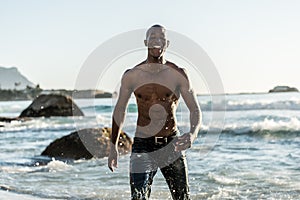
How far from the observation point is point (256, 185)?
9.97m

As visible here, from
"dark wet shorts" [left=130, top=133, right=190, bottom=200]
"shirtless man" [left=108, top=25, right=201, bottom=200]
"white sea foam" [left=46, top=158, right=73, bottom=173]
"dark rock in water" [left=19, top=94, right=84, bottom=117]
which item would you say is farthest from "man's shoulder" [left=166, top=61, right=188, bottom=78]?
"dark rock in water" [left=19, top=94, right=84, bottom=117]

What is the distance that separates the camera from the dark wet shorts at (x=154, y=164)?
5250 millimetres

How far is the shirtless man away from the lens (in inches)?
204

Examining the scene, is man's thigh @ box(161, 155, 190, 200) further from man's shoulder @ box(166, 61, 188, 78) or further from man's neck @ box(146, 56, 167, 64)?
man's neck @ box(146, 56, 167, 64)

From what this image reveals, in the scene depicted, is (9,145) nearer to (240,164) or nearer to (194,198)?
(240,164)

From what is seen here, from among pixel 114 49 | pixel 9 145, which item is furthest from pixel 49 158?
pixel 114 49

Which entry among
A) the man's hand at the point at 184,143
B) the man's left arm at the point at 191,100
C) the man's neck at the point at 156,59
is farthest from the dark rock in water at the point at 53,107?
the man's hand at the point at 184,143

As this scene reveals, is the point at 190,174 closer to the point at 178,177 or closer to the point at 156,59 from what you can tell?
the point at 178,177

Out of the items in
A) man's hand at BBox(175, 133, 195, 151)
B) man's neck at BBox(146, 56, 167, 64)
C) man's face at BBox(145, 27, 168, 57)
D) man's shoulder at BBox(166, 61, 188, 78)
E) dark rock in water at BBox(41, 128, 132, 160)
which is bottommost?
dark rock in water at BBox(41, 128, 132, 160)

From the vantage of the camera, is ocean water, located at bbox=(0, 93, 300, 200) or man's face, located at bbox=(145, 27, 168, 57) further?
ocean water, located at bbox=(0, 93, 300, 200)

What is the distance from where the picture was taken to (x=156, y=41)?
5.13m

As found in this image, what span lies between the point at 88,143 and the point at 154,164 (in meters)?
8.84

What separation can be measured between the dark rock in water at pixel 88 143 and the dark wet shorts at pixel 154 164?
7979 millimetres

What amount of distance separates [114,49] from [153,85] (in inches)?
23.5
